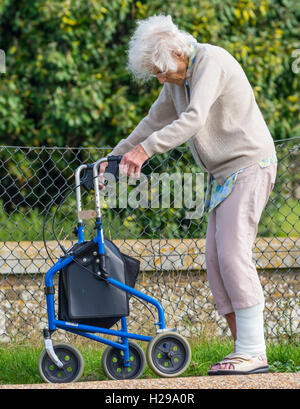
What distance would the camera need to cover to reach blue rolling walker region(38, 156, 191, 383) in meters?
3.39

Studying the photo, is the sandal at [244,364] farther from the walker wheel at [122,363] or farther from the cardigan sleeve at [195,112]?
the cardigan sleeve at [195,112]

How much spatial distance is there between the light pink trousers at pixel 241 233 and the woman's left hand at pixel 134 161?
0.46 metres

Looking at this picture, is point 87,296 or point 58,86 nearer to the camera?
point 87,296

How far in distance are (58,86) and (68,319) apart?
3.54 m

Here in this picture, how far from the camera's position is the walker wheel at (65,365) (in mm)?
3416

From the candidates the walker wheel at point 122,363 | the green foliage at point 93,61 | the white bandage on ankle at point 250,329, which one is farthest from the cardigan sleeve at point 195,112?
the green foliage at point 93,61

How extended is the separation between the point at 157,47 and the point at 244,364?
147 centimetres

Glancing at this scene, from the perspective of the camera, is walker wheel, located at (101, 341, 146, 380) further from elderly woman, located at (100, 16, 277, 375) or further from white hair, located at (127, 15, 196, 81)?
white hair, located at (127, 15, 196, 81)

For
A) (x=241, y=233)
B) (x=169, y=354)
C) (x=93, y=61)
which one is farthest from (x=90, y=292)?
(x=93, y=61)

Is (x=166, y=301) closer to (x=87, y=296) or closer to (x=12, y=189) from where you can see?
(x=87, y=296)

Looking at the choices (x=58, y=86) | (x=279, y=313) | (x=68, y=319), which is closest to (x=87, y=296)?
(x=68, y=319)

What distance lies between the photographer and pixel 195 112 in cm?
329
